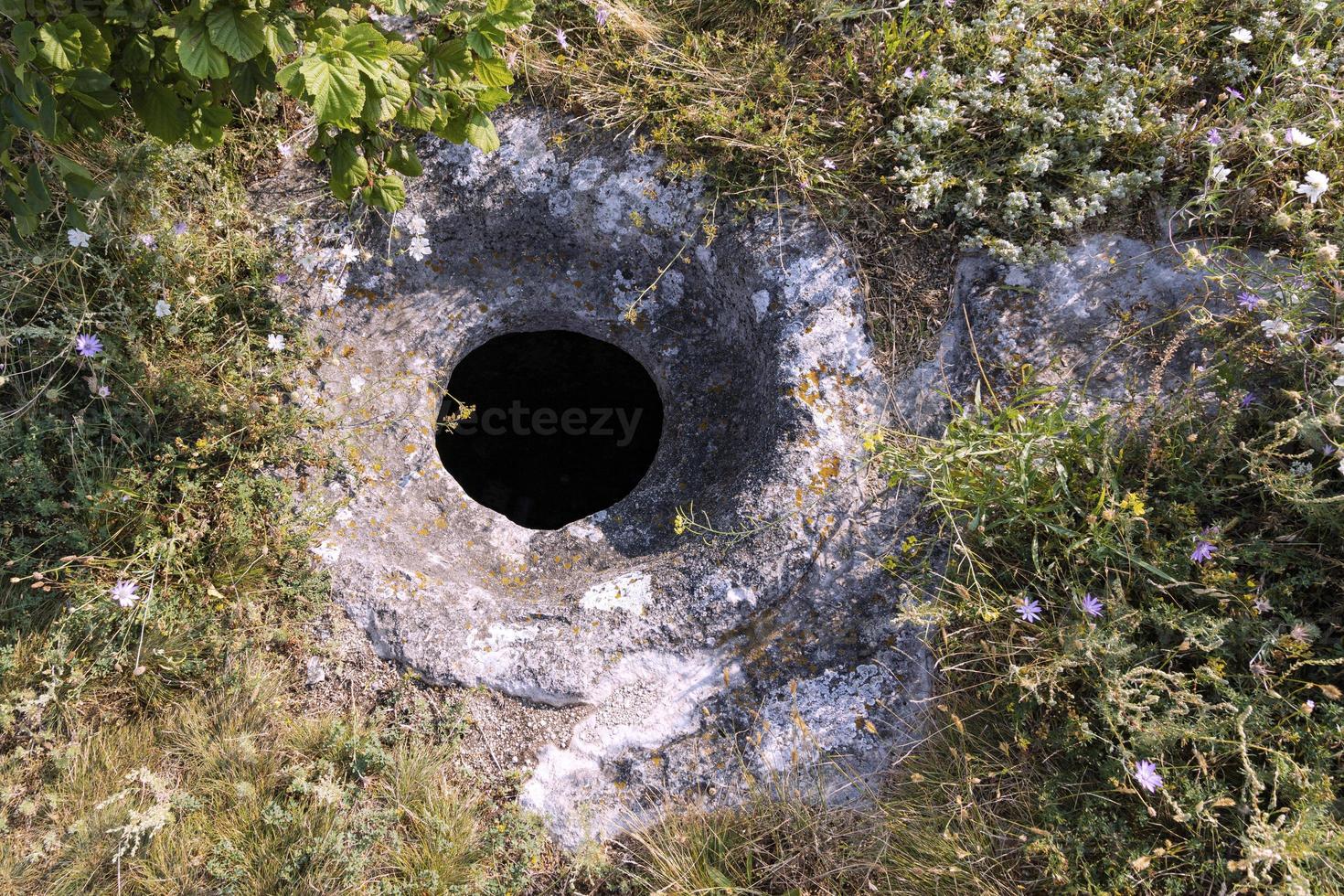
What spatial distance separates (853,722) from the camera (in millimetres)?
2605

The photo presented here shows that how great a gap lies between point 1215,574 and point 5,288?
431cm

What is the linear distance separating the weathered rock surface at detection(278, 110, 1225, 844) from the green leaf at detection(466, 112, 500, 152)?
1166 mm

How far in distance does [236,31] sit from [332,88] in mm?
269

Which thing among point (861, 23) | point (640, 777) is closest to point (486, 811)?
point (640, 777)

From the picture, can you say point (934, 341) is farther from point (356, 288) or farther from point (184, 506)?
point (184, 506)

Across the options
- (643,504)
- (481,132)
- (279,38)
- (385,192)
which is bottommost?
(643,504)

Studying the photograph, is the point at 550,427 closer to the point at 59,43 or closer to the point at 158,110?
the point at 158,110

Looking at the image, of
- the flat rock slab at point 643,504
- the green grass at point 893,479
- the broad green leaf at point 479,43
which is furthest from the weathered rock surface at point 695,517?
the broad green leaf at point 479,43

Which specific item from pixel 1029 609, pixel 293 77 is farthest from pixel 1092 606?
pixel 293 77

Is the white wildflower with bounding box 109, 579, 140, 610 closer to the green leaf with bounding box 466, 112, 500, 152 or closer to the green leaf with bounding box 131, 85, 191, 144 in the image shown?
the green leaf with bounding box 131, 85, 191, 144

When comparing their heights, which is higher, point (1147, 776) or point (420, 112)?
point (420, 112)

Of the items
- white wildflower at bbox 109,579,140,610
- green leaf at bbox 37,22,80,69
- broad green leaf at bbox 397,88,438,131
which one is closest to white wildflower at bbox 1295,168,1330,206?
broad green leaf at bbox 397,88,438,131

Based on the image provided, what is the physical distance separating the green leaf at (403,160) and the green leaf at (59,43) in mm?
736

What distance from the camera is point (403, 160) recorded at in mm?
2238
